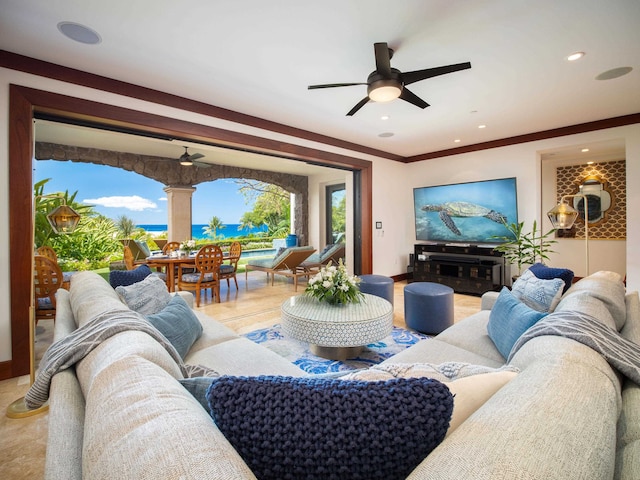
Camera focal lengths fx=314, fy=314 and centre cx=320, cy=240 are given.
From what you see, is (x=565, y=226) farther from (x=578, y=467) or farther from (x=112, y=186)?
(x=112, y=186)

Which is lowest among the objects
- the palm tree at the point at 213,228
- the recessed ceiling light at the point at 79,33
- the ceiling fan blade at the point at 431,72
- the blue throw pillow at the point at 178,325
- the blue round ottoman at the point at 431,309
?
the blue round ottoman at the point at 431,309

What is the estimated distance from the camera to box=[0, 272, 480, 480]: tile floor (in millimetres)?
1605

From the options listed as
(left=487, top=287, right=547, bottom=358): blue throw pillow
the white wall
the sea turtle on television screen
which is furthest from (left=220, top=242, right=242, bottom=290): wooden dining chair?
(left=487, top=287, right=547, bottom=358): blue throw pillow

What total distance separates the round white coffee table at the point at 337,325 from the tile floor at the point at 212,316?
3.56ft

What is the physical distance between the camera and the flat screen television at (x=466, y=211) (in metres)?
5.16

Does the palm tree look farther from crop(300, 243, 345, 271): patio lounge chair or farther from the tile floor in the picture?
crop(300, 243, 345, 271): patio lounge chair

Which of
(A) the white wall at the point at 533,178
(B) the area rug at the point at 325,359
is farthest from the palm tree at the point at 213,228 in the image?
(B) the area rug at the point at 325,359

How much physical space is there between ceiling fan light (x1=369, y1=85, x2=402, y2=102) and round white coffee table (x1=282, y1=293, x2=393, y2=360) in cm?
178

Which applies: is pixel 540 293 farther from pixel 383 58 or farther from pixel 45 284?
pixel 45 284

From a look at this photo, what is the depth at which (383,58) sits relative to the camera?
2.31m

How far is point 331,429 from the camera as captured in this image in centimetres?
57

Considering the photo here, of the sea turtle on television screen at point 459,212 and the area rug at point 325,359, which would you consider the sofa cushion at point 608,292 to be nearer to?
the area rug at point 325,359

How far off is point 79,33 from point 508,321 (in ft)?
11.5

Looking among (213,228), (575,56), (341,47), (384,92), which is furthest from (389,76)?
(213,228)
